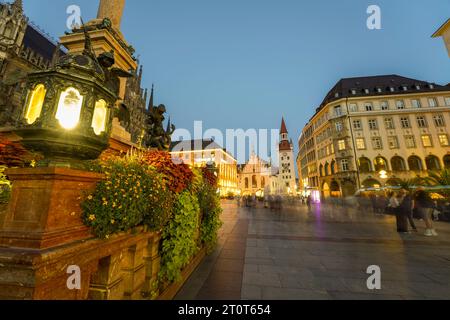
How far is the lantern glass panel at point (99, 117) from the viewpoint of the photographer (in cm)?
198

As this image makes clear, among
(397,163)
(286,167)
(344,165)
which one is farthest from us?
(286,167)

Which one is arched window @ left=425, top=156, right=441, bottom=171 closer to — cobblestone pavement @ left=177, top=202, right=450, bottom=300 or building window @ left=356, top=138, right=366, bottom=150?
building window @ left=356, top=138, right=366, bottom=150

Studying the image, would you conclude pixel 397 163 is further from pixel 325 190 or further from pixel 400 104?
pixel 325 190

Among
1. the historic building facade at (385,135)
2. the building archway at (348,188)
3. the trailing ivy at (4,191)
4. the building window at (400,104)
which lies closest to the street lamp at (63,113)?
the trailing ivy at (4,191)

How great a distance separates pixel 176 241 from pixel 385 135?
39168 millimetres

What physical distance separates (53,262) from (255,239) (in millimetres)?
6050

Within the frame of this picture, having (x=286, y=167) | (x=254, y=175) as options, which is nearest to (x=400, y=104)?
(x=286, y=167)

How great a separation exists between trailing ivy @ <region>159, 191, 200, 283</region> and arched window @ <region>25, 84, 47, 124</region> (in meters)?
1.82

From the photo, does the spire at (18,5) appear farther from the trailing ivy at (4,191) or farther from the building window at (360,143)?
the building window at (360,143)

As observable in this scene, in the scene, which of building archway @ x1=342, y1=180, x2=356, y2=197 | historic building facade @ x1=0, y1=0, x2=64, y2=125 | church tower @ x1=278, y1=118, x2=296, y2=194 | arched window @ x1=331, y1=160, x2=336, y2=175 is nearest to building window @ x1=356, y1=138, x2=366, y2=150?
arched window @ x1=331, y1=160, x2=336, y2=175

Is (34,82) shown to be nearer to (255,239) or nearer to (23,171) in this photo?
(23,171)

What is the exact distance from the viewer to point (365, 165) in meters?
30.2

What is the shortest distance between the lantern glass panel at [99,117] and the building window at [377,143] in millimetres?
38142
